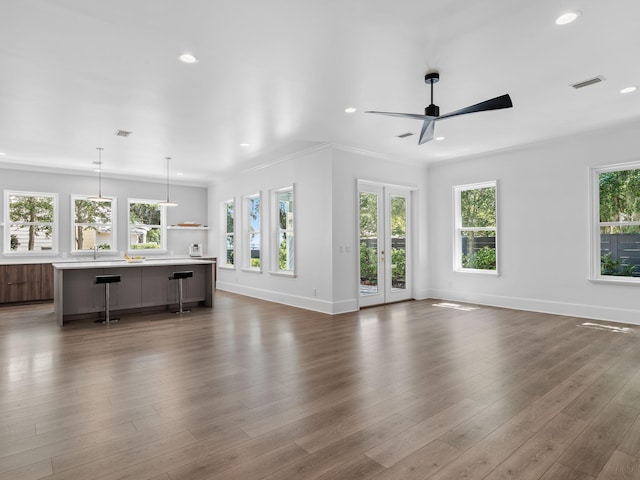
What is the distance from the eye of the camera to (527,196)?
6523 millimetres

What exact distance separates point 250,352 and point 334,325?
1.65 m

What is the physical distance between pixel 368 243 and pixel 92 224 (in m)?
6.45

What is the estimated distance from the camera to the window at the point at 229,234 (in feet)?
31.3

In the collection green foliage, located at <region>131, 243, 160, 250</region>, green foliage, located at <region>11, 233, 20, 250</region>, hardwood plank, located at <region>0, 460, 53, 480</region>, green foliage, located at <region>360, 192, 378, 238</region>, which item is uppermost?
green foliage, located at <region>360, 192, 378, 238</region>

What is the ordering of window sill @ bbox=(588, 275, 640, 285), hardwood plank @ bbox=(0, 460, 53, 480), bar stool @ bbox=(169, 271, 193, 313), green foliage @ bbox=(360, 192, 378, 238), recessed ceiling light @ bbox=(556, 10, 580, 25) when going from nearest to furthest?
hardwood plank @ bbox=(0, 460, 53, 480) < recessed ceiling light @ bbox=(556, 10, 580, 25) < window sill @ bbox=(588, 275, 640, 285) < bar stool @ bbox=(169, 271, 193, 313) < green foliage @ bbox=(360, 192, 378, 238)

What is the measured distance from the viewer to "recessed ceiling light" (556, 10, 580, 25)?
8.97 ft

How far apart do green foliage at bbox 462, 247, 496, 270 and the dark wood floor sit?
2.12 m

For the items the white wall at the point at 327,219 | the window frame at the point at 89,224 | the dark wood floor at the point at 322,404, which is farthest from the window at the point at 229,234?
the dark wood floor at the point at 322,404

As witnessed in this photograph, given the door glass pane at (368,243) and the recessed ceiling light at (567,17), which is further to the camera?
the door glass pane at (368,243)

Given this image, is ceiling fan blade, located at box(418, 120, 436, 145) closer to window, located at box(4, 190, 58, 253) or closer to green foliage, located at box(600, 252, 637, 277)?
green foliage, located at box(600, 252, 637, 277)

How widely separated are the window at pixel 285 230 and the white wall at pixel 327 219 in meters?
0.22

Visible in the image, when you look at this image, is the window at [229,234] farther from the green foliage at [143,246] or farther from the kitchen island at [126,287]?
the kitchen island at [126,287]

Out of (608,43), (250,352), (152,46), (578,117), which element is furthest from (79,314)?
(578,117)

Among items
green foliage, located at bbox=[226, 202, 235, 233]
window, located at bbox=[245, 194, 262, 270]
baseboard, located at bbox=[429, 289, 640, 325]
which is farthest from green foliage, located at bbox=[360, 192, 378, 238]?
green foliage, located at bbox=[226, 202, 235, 233]
